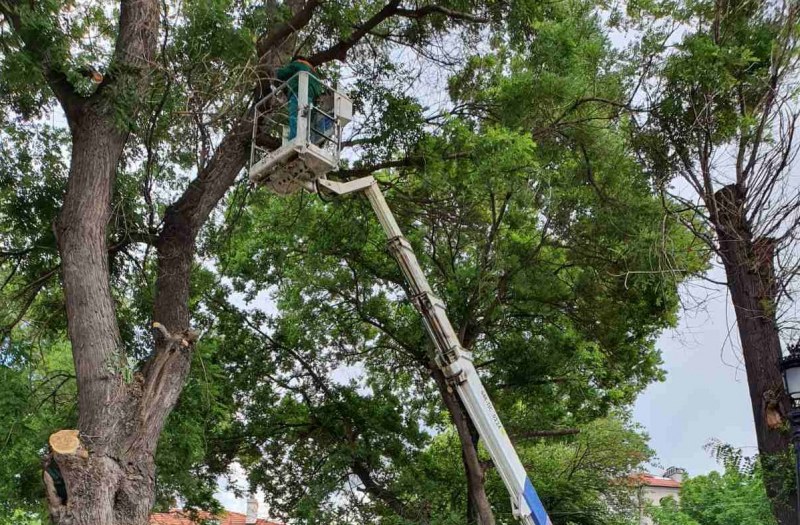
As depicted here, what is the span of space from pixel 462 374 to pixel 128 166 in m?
4.69

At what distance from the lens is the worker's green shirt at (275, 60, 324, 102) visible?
23.1ft

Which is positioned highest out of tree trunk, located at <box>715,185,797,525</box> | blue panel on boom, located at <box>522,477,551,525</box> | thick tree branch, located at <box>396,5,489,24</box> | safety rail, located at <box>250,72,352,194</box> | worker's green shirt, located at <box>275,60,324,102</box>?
thick tree branch, located at <box>396,5,489,24</box>

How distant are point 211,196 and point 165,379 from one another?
197cm

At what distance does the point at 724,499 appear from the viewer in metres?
7.69

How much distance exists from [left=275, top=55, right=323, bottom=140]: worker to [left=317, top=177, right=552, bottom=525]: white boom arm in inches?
28.7

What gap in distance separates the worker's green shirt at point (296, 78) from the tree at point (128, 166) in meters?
0.28

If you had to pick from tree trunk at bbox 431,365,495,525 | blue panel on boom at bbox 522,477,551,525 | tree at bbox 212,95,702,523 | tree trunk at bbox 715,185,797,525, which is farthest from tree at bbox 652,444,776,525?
tree trunk at bbox 431,365,495,525

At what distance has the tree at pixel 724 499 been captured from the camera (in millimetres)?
6930

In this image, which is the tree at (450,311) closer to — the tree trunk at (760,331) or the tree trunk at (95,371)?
the tree trunk at (760,331)

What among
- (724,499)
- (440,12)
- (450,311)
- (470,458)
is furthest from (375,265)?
(724,499)

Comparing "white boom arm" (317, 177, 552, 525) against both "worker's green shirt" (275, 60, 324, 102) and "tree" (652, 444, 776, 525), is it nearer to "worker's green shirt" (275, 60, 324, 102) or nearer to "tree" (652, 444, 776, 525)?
Result: "worker's green shirt" (275, 60, 324, 102)

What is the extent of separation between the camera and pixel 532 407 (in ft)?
42.3

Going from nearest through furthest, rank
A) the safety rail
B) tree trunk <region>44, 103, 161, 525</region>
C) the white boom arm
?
1. tree trunk <region>44, 103, 161, 525</region>
2. the safety rail
3. the white boom arm

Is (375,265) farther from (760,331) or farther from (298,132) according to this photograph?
(760,331)
